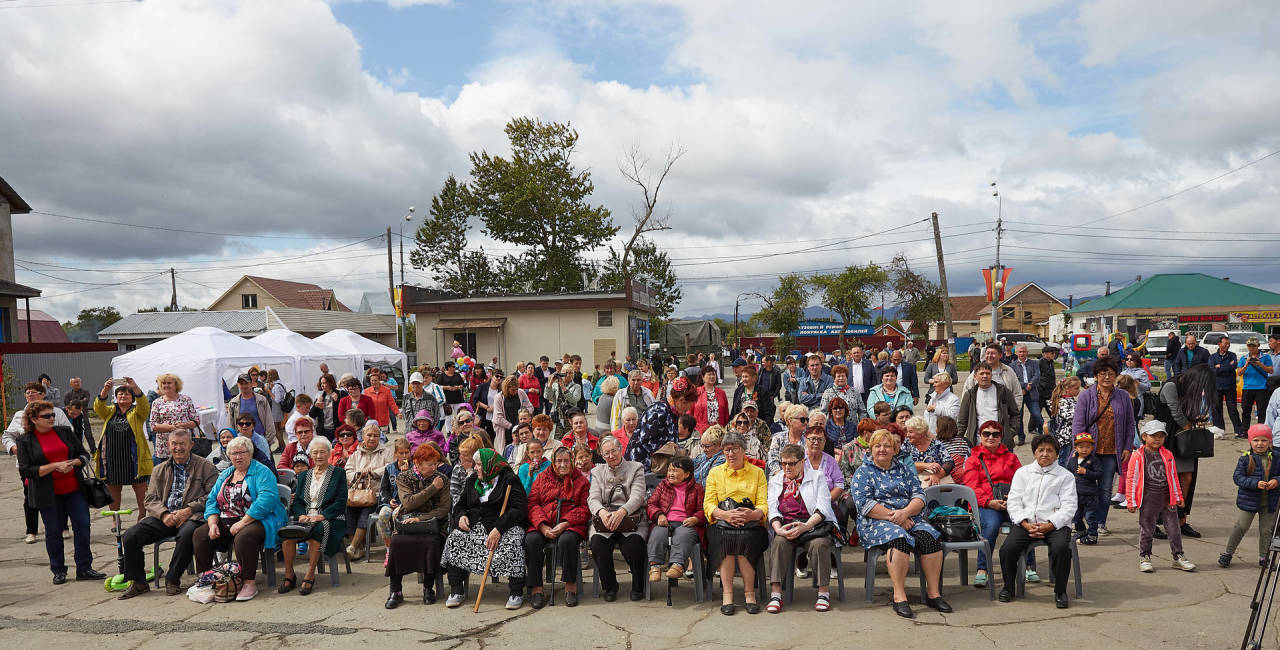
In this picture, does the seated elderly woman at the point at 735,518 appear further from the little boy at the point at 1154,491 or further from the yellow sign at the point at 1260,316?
the yellow sign at the point at 1260,316

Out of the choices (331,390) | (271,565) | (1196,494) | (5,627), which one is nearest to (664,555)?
(271,565)

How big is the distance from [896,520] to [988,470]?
1.12 metres

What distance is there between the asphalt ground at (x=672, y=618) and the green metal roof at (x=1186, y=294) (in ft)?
178

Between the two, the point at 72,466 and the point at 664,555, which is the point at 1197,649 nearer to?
the point at 664,555

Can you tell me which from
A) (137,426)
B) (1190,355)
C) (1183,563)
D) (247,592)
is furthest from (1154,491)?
(137,426)

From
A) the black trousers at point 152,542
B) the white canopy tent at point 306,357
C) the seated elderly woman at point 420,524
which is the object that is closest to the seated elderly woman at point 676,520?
the seated elderly woman at point 420,524

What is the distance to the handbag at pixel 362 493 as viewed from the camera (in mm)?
6746

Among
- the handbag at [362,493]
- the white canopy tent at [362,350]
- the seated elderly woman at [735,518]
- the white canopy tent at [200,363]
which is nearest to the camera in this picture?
the seated elderly woman at [735,518]

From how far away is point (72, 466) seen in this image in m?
6.27

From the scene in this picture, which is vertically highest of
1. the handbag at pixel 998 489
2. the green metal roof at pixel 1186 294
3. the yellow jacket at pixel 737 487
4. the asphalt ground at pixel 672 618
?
the green metal roof at pixel 1186 294

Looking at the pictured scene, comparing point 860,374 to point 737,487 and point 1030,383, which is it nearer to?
point 1030,383

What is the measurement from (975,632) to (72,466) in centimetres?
698

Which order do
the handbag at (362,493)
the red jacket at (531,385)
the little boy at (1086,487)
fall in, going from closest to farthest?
the little boy at (1086,487), the handbag at (362,493), the red jacket at (531,385)

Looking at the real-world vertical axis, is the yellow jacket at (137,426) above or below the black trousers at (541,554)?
above
